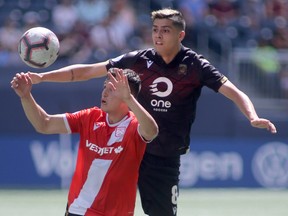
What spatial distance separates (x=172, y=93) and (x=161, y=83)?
14 cm

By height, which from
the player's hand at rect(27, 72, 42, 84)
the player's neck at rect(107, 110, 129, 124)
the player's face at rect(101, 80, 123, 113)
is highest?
the player's hand at rect(27, 72, 42, 84)

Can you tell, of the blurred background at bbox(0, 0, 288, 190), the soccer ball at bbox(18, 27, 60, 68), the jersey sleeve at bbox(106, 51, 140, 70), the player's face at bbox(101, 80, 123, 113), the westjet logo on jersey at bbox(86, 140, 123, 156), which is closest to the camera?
the player's face at bbox(101, 80, 123, 113)

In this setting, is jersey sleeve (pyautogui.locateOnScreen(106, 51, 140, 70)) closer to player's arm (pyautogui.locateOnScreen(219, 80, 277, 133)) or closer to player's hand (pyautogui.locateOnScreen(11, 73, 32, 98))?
player's arm (pyautogui.locateOnScreen(219, 80, 277, 133))

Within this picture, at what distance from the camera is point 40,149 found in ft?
53.3

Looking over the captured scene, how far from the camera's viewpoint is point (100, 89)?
55.3 feet

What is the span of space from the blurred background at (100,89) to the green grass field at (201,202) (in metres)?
0.49

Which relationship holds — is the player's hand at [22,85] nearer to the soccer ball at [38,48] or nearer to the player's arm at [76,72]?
the soccer ball at [38,48]

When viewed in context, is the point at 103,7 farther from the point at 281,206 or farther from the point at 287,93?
the point at 281,206

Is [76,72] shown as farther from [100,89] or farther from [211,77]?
[100,89]

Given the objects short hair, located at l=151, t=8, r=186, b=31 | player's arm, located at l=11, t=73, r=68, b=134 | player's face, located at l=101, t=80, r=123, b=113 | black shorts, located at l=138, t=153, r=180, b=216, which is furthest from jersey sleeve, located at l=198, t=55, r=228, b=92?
player's arm, located at l=11, t=73, r=68, b=134

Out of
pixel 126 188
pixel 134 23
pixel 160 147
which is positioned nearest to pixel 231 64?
pixel 134 23

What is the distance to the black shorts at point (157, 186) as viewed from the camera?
8109 mm

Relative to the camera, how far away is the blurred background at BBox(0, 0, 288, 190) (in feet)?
53.3

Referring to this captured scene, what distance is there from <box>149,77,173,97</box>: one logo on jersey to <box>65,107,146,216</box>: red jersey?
3.74 feet
